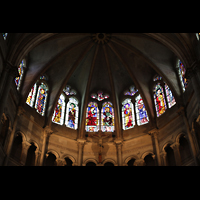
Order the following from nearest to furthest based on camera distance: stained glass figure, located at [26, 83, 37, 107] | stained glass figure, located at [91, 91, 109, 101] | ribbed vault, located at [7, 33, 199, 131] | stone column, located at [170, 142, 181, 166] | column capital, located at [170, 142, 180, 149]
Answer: stone column, located at [170, 142, 181, 166] → column capital, located at [170, 142, 180, 149] → stained glass figure, located at [26, 83, 37, 107] → ribbed vault, located at [7, 33, 199, 131] → stained glass figure, located at [91, 91, 109, 101]

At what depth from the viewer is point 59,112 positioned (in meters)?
19.4

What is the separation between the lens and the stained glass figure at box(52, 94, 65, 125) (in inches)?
746

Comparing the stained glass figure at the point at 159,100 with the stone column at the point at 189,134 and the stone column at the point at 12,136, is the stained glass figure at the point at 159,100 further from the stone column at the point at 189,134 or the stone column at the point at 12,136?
the stone column at the point at 12,136

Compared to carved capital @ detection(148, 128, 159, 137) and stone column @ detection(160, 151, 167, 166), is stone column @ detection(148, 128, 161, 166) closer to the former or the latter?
carved capital @ detection(148, 128, 159, 137)

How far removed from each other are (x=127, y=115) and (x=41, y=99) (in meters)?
6.89

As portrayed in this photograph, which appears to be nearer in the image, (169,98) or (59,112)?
(169,98)

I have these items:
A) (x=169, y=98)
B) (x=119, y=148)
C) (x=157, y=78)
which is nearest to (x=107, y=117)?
(x=119, y=148)

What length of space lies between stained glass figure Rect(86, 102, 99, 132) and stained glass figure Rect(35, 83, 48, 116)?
3730 mm

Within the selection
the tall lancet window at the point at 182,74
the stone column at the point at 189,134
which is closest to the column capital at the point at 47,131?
the stone column at the point at 189,134

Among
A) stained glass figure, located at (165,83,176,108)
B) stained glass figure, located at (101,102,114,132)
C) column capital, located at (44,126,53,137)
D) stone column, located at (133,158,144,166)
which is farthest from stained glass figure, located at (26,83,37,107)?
stained glass figure, located at (165,83,176,108)

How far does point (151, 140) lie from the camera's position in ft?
56.4

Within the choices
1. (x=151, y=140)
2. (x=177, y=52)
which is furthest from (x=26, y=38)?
(x=151, y=140)

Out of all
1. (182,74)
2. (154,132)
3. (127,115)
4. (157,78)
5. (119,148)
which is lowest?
(119,148)

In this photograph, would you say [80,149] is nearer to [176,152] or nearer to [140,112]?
[140,112]
